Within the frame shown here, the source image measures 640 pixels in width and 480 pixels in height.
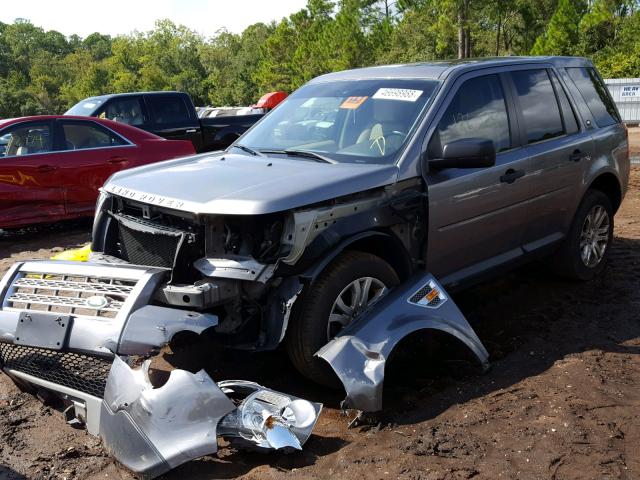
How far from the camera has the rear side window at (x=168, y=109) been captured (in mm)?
12367

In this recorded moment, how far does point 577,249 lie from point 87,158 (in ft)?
19.9

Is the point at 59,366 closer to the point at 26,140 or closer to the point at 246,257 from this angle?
the point at 246,257

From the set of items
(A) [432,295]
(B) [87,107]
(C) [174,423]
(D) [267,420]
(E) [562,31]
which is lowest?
(D) [267,420]

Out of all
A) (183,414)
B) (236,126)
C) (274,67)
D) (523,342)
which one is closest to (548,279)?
(523,342)

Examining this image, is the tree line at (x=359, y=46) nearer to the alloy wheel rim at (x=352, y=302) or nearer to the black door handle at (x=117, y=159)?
the black door handle at (x=117, y=159)

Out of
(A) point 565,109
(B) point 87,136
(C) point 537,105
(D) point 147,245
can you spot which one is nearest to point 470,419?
(D) point 147,245

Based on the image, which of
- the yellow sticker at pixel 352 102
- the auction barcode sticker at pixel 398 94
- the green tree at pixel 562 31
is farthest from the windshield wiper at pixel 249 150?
the green tree at pixel 562 31

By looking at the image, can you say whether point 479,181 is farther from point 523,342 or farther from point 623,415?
point 623,415

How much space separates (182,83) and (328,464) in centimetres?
7487

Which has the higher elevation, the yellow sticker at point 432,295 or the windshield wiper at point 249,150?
the windshield wiper at point 249,150

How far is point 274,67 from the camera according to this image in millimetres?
52688

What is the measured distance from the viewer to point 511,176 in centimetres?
489

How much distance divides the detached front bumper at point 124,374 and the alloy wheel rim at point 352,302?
0.55m

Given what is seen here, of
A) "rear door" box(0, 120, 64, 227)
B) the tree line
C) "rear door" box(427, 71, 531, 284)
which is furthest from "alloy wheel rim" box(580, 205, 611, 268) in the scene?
the tree line
